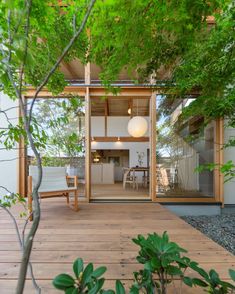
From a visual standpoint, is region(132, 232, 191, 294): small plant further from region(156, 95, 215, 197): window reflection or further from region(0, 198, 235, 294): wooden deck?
region(156, 95, 215, 197): window reflection

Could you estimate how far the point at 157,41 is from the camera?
1615 millimetres

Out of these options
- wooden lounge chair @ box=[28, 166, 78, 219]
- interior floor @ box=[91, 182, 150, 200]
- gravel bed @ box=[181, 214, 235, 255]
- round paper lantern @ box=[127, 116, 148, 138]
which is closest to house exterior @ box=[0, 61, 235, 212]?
interior floor @ box=[91, 182, 150, 200]

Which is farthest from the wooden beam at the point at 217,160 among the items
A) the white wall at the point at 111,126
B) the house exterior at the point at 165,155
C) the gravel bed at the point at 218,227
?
the white wall at the point at 111,126

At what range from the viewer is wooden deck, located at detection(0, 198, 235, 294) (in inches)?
61.7

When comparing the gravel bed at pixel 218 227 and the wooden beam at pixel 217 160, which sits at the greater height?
the wooden beam at pixel 217 160

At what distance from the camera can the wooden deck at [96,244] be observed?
157 cm

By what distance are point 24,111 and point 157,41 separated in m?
1.20

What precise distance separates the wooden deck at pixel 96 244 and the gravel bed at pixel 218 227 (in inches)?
32.1

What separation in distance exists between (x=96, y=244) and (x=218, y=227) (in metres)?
2.64

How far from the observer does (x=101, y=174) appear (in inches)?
382

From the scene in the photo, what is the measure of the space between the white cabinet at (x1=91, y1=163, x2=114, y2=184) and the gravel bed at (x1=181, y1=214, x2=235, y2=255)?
5664 mm

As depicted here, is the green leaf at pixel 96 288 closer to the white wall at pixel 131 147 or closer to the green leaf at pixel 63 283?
the green leaf at pixel 63 283

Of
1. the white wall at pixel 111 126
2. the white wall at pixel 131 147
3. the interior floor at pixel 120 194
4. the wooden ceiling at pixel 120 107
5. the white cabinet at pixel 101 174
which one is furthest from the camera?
the white wall at pixel 131 147

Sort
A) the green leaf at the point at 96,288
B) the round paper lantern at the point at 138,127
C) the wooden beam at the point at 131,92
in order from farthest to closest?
the round paper lantern at the point at 138,127 < the wooden beam at the point at 131,92 < the green leaf at the point at 96,288
